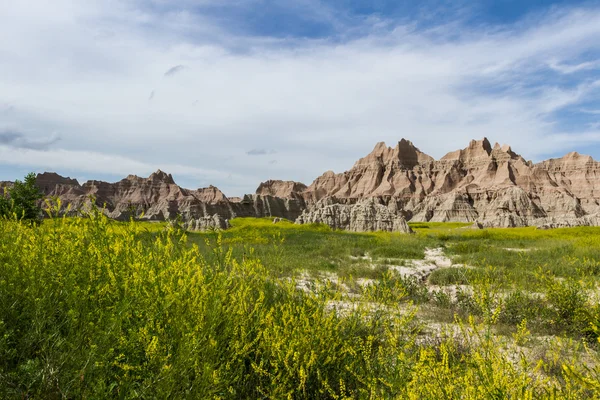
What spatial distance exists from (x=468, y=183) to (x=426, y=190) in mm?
17415

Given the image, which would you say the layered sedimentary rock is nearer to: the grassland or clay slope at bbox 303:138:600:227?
the grassland

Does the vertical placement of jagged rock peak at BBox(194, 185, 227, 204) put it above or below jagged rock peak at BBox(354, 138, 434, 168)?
below

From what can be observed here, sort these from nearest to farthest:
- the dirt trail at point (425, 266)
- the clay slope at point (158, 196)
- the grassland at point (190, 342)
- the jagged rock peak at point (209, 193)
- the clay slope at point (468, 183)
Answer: the grassland at point (190, 342), the dirt trail at point (425, 266), the clay slope at point (468, 183), the clay slope at point (158, 196), the jagged rock peak at point (209, 193)

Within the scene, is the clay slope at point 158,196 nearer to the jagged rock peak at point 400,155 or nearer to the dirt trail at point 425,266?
the jagged rock peak at point 400,155

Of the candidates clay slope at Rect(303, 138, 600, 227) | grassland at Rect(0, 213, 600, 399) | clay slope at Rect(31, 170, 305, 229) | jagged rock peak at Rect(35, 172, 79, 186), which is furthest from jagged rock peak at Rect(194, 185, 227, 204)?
grassland at Rect(0, 213, 600, 399)

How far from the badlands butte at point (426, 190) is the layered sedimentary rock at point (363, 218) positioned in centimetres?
3717

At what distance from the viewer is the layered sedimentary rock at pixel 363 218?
46938 mm

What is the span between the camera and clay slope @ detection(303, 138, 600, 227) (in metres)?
110

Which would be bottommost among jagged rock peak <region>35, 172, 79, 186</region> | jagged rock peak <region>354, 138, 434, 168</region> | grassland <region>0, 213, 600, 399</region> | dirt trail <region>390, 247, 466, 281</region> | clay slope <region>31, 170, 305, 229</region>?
dirt trail <region>390, 247, 466, 281</region>

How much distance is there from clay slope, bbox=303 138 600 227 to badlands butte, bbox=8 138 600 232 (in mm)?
290

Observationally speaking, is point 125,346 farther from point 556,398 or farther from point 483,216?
point 483,216

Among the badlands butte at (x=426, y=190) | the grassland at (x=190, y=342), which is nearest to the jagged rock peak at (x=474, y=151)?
the badlands butte at (x=426, y=190)

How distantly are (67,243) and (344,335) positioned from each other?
3.42 metres

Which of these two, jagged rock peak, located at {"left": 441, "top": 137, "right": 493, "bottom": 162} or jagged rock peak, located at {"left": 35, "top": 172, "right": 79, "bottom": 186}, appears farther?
jagged rock peak, located at {"left": 35, "top": 172, "right": 79, "bottom": 186}
